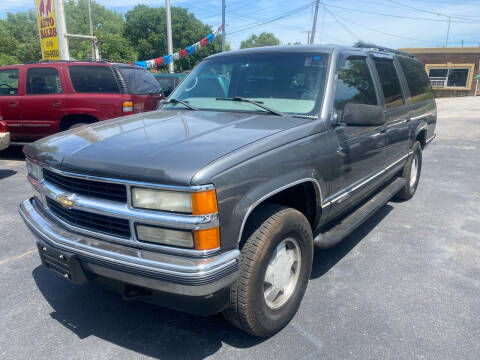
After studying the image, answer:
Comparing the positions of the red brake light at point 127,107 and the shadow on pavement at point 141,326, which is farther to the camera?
the red brake light at point 127,107

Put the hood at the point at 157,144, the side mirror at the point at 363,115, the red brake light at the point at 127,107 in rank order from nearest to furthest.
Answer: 1. the hood at the point at 157,144
2. the side mirror at the point at 363,115
3. the red brake light at the point at 127,107

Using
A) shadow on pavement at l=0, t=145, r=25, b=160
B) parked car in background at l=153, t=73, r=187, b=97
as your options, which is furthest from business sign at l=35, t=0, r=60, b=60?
shadow on pavement at l=0, t=145, r=25, b=160

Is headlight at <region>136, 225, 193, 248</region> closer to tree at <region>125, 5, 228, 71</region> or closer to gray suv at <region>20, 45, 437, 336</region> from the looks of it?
gray suv at <region>20, 45, 437, 336</region>

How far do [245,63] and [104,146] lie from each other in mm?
1760

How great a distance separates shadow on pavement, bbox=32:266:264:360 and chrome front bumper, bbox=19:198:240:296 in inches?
26.6

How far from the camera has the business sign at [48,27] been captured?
1259 cm

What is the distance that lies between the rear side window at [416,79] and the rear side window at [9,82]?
7.48 meters

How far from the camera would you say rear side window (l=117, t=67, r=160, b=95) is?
7600 millimetres

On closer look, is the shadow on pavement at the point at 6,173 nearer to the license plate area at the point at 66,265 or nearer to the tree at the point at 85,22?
the license plate area at the point at 66,265

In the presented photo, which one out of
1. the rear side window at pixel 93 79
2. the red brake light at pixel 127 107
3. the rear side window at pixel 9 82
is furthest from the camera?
the rear side window at pixel 9 82

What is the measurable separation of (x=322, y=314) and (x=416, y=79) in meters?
3.95

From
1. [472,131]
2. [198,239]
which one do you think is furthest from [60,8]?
[472,131]

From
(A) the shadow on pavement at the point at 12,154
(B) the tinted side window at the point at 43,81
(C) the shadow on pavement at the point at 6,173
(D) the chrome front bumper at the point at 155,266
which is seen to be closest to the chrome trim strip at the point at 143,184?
(D) the chrome front bumper at the point at 155,266

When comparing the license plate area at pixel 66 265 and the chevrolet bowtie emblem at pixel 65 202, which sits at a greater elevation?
the chevrolet bowtie emblem at pixel 65 202
